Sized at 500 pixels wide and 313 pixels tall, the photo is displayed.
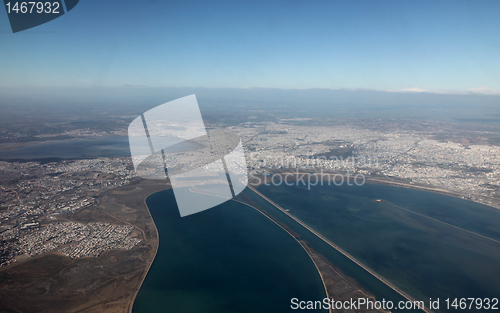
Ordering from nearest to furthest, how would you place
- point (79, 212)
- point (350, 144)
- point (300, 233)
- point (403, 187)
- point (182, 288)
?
point (182, 288)
point (300, 233)
point (79, 212)
point (403, 187)
point (350, 144)

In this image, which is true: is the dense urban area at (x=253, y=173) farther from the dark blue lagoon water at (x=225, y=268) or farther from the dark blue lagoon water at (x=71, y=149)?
the dark blue lagoon water at (x=225, y=268)

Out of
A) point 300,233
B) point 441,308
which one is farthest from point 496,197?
point 300,233

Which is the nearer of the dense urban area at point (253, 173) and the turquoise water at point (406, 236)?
the turquoise water at point (406, 236)

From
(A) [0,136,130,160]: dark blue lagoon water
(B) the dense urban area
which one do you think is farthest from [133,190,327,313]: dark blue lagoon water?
(A) [0,136,130,160]: dark blue lagoon water

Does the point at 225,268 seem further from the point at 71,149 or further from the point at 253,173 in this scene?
the point at 71,149

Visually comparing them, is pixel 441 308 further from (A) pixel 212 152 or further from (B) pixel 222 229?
(A) pixel 212 152

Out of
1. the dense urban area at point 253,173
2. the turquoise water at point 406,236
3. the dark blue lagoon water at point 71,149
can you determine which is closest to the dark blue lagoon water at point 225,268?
the turquoise water at point 406,236
